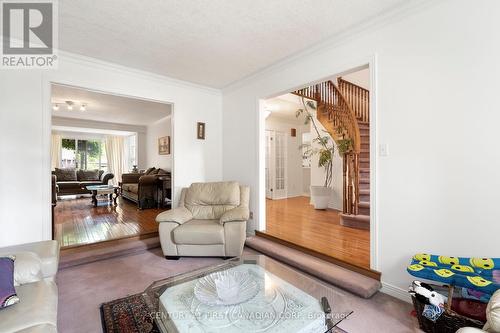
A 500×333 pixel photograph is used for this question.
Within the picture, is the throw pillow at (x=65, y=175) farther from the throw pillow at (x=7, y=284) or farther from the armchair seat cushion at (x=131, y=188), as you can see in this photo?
the throw pillow at (x=7, y=284)

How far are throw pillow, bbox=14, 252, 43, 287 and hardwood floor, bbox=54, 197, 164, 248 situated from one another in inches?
66.6

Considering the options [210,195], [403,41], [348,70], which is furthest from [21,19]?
[403,41]

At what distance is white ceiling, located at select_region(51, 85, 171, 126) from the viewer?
490cm

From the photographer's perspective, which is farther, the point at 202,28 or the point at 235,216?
the point at 235,216

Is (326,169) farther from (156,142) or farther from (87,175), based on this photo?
(87,175)

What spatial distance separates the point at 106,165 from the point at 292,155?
23.9ft

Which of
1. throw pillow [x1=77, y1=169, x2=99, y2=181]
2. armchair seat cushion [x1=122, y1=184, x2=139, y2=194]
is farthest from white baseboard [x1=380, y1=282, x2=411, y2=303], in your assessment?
throw pillow [x1=77, y1=169, x2=99, y2=181]

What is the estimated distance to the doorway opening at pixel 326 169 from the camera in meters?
3.40

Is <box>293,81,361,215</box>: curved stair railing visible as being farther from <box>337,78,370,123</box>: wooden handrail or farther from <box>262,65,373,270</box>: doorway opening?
<box>337,78,370,123</box>: wooden handrail

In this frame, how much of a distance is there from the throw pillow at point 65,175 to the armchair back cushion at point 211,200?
6136mm

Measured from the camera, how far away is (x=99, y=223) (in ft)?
14.3

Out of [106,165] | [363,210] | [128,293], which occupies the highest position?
[106,165]

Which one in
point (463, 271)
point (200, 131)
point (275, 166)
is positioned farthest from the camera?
point (275, 166)

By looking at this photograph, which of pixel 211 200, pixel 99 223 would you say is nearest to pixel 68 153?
pixel 99 223
